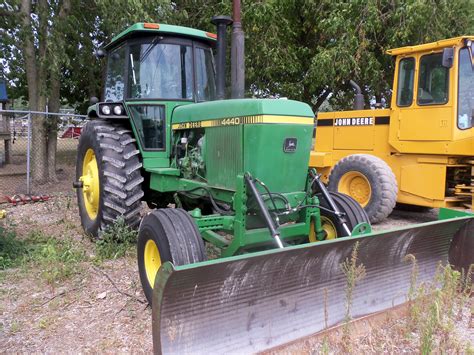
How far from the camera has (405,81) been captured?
684 centimetres

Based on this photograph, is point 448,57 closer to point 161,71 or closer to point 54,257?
point 161,71

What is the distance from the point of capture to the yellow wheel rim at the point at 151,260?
143 inches

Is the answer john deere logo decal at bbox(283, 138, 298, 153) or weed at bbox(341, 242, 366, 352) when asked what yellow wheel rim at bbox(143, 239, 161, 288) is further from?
weed at bbox(341, 242, 366, 352)

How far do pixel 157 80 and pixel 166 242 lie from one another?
2.33 m

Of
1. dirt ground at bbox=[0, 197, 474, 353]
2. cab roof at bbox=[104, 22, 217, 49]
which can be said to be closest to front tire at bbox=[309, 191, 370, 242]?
dirt ground at bbox=[0, 197, 474, 353]

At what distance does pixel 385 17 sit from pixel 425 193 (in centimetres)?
531

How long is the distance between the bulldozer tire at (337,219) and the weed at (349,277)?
0.70 metres

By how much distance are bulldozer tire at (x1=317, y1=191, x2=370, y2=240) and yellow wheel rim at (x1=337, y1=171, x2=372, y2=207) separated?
8.95ft

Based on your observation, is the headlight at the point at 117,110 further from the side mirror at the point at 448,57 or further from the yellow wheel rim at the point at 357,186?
the side mirror at the point at 448,57

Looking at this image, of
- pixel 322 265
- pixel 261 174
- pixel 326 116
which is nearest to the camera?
pixel 322 265

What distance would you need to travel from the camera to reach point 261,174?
371 centimetres

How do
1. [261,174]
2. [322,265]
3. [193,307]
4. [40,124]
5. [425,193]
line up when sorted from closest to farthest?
[193,307] → [322,265] → [261,174] → [425,193] → [40,124]

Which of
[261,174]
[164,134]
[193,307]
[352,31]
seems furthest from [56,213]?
[352,31]

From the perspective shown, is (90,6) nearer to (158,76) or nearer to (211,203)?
(158,76)
